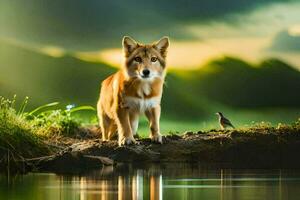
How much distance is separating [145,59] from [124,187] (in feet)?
7.23

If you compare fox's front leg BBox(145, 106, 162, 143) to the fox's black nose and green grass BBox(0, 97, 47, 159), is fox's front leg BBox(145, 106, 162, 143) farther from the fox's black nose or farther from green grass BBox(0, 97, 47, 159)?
green grass BBox(0, 97, 47, 159)

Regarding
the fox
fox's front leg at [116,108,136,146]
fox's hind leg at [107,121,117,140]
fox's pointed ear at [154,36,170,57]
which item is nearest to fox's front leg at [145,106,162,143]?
the fox

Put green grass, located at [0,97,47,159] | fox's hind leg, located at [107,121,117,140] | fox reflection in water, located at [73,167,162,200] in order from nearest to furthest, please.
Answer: fox reflection in water, located at [73,167,162,200], green grass, located at [0,97,47,159], fox's hind leg, located at [107,121,117,140]

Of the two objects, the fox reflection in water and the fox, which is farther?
the fox

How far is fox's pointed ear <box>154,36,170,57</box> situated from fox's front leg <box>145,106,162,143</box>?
0.50m

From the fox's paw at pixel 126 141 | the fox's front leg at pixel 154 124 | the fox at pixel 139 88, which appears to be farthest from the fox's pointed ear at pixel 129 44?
the fox's paw at pixel 126 141

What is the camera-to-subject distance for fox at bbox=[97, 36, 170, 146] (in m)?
8.66

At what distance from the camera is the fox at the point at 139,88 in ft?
28.4

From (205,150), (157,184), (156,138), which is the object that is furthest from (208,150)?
(157,184)

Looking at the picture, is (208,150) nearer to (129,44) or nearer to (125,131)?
(125,131)

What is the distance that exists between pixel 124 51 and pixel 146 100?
1.60ft

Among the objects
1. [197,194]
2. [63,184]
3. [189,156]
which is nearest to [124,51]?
[189,156]

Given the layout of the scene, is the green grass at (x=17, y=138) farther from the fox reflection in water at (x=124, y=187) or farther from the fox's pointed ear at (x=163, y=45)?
the fox's pointed ear at (x=163, y=45)

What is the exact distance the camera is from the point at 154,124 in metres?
8.73
